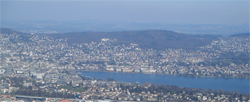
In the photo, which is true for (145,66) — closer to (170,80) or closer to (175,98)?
(170,80)

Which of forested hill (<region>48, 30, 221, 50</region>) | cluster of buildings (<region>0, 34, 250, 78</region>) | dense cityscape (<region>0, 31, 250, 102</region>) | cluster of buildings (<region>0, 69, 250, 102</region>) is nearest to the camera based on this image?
cluster of buildings (<region>0, 69, 250, 102</region>)

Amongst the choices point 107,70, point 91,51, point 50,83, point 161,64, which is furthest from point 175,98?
point 91,51

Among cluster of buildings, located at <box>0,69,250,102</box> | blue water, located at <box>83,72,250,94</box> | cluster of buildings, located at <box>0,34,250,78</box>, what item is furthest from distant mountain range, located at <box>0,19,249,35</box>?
cluster of buildings, located at <box>0,69,250,102</box>

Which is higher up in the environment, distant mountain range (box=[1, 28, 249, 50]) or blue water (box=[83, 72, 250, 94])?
distant mountain range (box=[1, 28, 249, 50])

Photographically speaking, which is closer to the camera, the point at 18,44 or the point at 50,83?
the point at 50,83

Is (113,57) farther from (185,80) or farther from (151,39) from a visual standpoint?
(151,39)

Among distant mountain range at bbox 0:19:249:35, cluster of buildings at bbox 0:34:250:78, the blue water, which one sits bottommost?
the blue water

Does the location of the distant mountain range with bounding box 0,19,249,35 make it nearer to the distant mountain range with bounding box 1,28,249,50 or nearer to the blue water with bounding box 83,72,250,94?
the distant mountain range with bounding box 1,28,249,50
